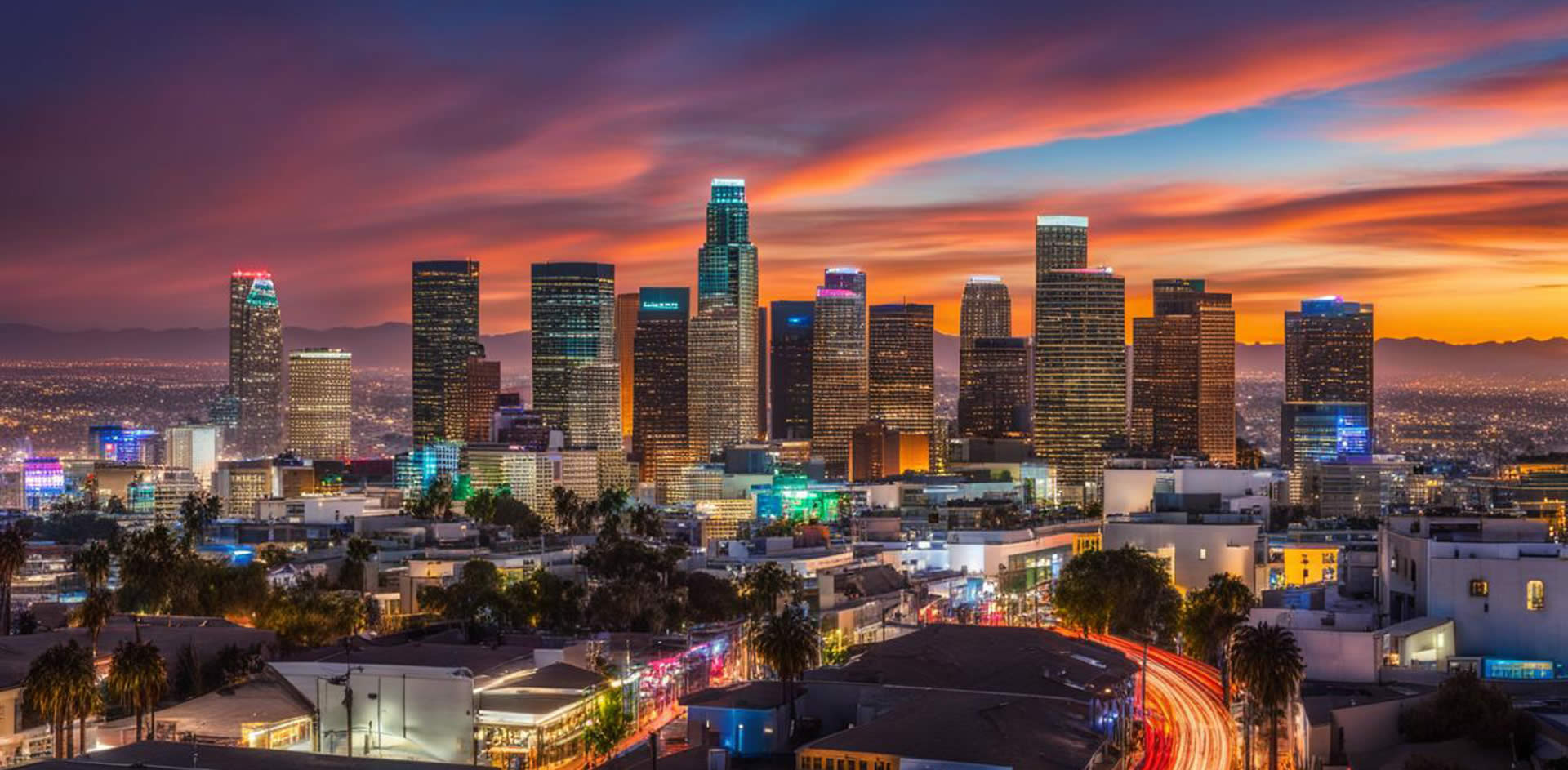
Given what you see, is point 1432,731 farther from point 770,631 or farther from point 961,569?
point 961,569

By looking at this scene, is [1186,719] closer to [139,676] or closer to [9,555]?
[139,676]

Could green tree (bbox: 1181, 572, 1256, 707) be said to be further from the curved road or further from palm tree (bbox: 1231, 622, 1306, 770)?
palm tree (bbox: 1231, 622, 1306, 770)

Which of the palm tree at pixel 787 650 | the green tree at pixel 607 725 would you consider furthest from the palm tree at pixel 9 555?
the palm tree at pixel 787 650

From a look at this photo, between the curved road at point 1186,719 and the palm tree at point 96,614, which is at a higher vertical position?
the palm tree at point 96,614

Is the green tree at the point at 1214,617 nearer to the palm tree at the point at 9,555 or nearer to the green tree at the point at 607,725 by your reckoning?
the green tree at the point at 607,725

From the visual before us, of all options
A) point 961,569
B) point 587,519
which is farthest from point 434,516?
point 961,569

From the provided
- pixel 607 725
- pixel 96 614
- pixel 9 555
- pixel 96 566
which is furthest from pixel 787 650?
pixel 96 566
